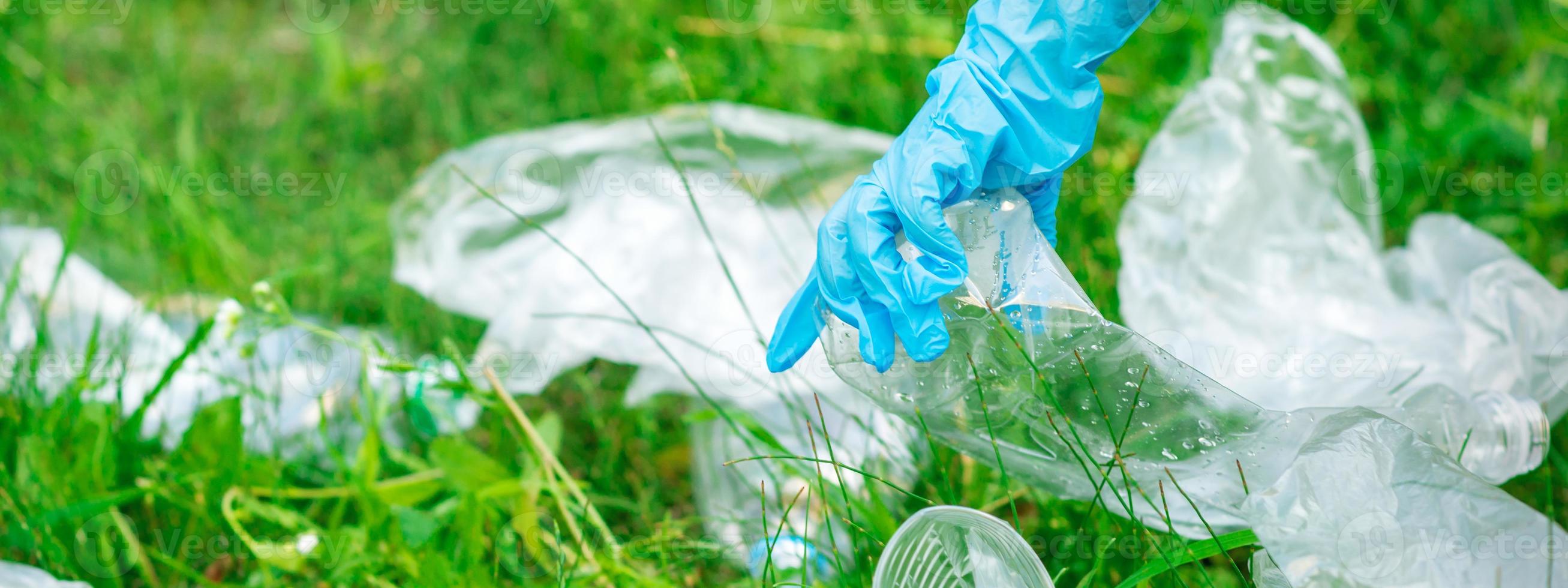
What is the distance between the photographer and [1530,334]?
137 cm

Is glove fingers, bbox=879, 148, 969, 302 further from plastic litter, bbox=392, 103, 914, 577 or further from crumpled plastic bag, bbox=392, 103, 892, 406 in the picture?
crumpled plastic bag, bbox=392, 103, 892, 406

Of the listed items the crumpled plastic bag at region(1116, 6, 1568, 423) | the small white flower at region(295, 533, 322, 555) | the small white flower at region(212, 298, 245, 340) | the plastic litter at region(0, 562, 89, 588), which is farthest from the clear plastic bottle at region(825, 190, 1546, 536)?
the plastic litter at region(0, 562, 89, 588)

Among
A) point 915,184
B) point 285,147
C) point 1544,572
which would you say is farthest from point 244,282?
point 1544,572

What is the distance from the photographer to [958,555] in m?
0.97

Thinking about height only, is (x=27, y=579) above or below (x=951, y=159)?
below

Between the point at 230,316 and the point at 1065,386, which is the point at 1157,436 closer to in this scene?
the point at 1065,386

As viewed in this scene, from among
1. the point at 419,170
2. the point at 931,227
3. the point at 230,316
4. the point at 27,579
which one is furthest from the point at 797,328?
the point at 419,170

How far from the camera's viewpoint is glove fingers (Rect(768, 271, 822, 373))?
3.44ft

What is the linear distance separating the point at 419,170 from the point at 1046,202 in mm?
1721

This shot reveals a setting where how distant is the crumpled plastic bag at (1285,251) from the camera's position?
1451mm

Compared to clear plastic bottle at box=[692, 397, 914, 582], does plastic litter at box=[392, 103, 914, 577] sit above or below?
above

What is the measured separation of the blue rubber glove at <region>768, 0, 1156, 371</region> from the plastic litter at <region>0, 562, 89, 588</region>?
0.90m

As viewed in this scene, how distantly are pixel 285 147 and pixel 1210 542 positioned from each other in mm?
2227

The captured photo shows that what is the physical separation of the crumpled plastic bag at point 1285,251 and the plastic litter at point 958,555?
2.10 ft
